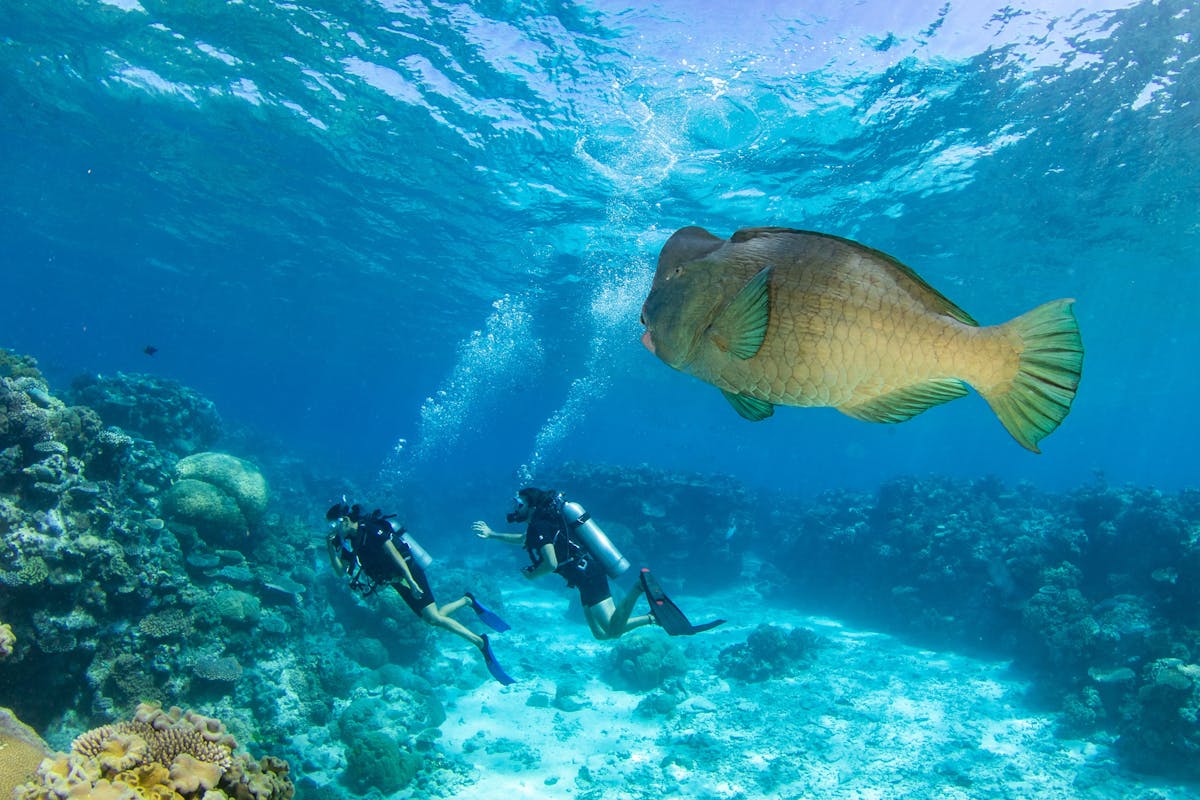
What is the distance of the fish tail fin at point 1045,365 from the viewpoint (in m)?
1.11

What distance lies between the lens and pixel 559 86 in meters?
14.4

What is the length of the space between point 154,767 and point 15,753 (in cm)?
132

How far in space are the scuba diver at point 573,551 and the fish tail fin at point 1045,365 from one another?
6.32 metres

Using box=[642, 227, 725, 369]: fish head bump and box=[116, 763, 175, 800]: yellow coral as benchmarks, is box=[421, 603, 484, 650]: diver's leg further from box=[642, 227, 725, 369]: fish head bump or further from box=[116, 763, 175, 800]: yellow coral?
box=[642, 227, 725, 369]: fish head bump

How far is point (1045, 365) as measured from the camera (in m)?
Result: 1.12

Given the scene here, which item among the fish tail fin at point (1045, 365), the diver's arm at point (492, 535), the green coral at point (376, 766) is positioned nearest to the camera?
the fish tail fin at point (1045, 365)

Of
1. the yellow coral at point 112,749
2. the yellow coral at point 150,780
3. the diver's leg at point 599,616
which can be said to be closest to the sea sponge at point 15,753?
the yellow coral at point 112,749

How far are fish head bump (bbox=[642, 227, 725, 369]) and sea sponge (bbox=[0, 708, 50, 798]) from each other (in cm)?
386

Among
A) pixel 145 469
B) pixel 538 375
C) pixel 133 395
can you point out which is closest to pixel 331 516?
pixel 145 469

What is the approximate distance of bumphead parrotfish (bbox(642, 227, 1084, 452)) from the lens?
1.14m

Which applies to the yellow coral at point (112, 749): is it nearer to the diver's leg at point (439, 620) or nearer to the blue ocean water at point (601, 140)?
the diver's leg at point (439, 620)

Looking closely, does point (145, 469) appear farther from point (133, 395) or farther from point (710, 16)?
point (710, 16)

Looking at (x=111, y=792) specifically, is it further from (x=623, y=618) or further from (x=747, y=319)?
(x=623, y=618)

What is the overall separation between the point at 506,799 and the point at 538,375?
48.8m
